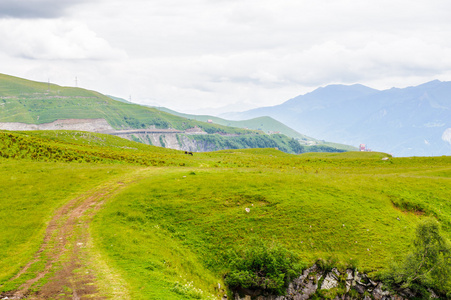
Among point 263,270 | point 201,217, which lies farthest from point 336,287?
point 201,217

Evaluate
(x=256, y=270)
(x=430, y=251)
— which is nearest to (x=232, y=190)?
(x=256, y=270)

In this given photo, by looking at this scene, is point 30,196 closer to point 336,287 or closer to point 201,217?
point 201,217

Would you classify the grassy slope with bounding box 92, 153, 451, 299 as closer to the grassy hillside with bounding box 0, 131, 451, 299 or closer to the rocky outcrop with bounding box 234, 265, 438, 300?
the grassy hillside with bounding box 0, 131, 451, 299

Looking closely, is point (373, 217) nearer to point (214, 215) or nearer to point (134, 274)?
point (214, 215)

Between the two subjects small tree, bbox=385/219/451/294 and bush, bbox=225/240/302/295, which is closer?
small tree, bbox=385/219/451/294

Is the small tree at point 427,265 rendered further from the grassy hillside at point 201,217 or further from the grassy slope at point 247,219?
the grassy slope at point 247,219

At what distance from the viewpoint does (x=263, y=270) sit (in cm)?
2533

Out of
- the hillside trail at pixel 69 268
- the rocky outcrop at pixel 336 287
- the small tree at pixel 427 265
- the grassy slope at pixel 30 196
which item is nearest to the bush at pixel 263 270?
the rocky outcrop at pixel 336 287

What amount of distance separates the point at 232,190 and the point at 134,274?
18.4 meters

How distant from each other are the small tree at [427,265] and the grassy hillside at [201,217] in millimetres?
2279

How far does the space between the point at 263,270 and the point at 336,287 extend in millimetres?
7180

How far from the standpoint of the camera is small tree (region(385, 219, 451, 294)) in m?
24.3

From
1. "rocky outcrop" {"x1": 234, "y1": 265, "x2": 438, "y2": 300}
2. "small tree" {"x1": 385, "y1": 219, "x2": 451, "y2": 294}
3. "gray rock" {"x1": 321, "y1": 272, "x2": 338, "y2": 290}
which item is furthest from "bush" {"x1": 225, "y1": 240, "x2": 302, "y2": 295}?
"small tree" {"x1": 385, "y1": 219, "x2": 451, "y2": 294}

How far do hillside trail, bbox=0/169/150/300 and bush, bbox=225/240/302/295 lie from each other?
435 inches
